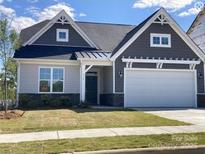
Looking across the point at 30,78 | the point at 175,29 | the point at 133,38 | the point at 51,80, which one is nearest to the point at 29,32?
the point at 30,78

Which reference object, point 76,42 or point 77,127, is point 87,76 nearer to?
point 76,42

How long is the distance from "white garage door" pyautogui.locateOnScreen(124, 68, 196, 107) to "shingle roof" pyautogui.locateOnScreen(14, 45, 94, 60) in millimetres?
4428

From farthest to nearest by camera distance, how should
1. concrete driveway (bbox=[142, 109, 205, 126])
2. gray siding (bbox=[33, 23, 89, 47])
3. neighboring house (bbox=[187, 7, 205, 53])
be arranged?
neighboring house (bbox=[187, 7, 205, 53]) < gray siding (bbox=[33, 23, 89, 47]) < concrete driveway (bbox=[142, 109, 205, 126])

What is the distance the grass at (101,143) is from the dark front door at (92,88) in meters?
14.5

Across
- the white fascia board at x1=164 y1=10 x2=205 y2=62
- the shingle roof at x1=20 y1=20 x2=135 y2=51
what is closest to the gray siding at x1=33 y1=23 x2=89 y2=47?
the shingle roof at x1=20 y1=20 x2=135 y2=51

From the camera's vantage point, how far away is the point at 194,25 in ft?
108

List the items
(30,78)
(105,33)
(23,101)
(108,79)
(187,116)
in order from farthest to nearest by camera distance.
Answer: (105,33) → (108,79) → (30,78) → (23,101) → (187,116)

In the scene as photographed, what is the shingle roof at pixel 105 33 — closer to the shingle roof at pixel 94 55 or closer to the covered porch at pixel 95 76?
the shingle roof at pixel 94 55

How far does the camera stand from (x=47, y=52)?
2147cm

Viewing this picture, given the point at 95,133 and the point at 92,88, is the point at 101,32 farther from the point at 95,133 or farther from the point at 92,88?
the point at 95,133

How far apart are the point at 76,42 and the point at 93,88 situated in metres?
3.77

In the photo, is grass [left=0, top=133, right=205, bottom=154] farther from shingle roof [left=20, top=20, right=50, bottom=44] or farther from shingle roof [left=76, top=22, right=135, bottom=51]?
shingle roof [left=20, top=20, right=50, bottom=44]

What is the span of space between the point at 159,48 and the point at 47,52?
8.01 metres

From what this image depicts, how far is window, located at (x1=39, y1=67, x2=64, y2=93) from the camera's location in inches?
820
